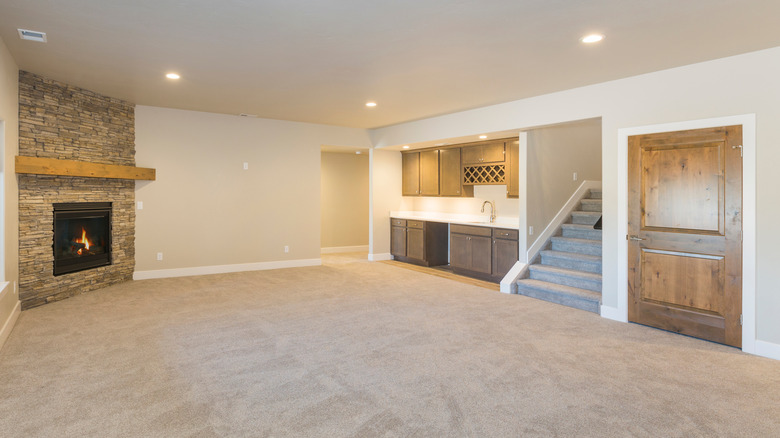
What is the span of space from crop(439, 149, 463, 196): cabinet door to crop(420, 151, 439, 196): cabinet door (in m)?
0.10

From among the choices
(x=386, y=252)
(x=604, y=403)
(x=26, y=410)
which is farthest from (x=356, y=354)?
(x=386, y=252)

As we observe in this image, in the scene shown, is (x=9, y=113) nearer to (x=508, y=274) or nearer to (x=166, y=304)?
(x=166, y=304)

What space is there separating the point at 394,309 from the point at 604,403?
253 centimetres

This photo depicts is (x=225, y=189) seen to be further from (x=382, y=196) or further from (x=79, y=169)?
(x=382, y=196)

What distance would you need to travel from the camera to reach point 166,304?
16.5ft

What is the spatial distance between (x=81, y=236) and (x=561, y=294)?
19.5ft

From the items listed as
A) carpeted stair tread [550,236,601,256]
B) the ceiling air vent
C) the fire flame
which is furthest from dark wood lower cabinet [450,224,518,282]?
the ceiling air vent

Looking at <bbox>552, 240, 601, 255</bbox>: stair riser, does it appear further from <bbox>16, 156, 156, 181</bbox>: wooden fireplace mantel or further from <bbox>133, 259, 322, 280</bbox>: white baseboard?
<bbox>16, 156, 156, 181</bbox>: wooden fireplace mantel

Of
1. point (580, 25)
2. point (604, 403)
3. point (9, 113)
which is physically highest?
point (580, 25)

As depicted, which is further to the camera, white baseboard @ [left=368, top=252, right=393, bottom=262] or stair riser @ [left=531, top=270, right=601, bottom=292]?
white baseboard @ [left=368, top=252, right=393, bottom=262]

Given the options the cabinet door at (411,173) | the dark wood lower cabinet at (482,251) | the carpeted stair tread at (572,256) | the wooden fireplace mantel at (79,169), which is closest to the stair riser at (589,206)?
the carpeted stair tread at (572,256)

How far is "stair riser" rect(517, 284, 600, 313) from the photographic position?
193 inches

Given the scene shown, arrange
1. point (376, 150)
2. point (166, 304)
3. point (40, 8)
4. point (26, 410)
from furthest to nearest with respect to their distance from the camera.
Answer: point (376, 150), point (166, 304), point (40, 8), point (26, 410)

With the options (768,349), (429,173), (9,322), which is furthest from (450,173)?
(9,322)
